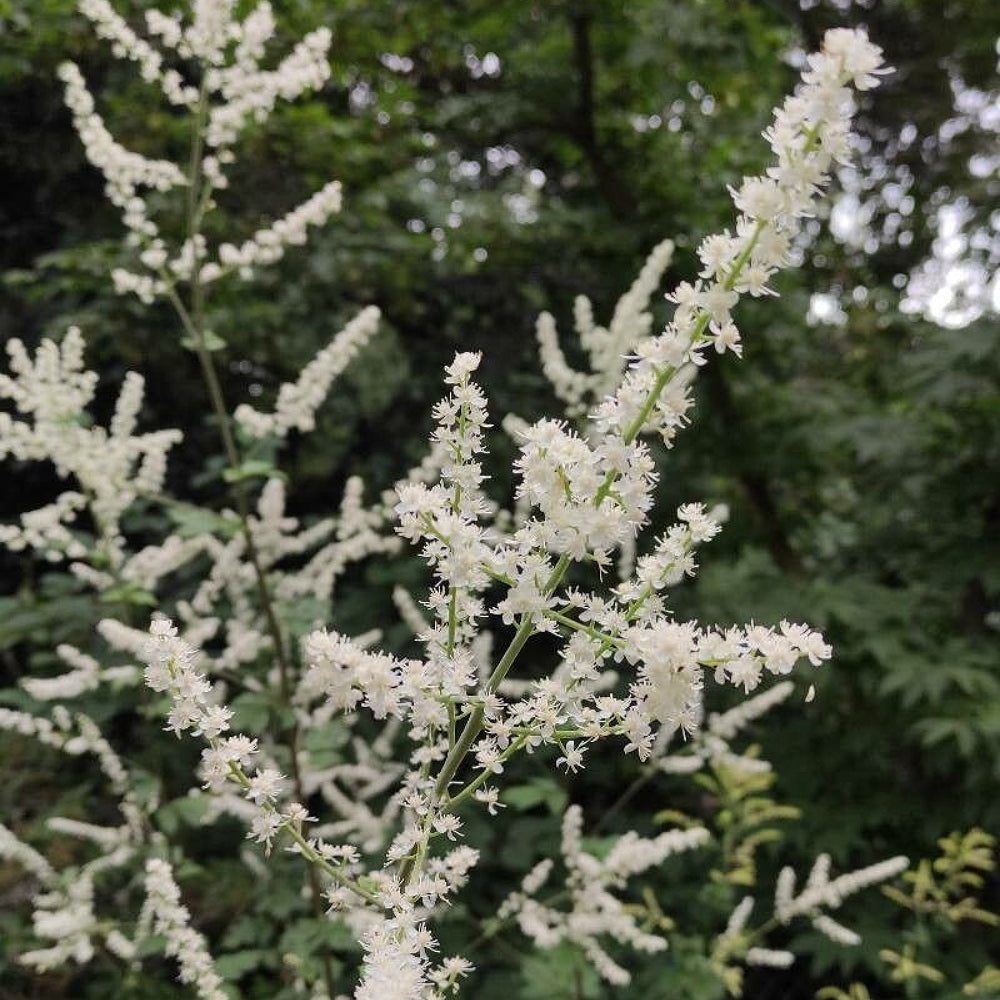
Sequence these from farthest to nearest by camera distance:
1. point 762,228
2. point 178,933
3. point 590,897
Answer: point 590,897
point 178,933
point 762,228

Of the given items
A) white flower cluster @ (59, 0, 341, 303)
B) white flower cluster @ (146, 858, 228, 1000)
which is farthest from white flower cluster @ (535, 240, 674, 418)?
white flower cluster @ (146, 858, 228, 1000)

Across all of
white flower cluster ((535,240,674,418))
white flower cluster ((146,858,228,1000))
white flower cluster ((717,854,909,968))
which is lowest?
white flower cluster ((146,858,228,1000))

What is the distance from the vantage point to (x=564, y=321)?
5004 mm

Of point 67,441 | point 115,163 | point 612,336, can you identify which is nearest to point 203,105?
point 115,163

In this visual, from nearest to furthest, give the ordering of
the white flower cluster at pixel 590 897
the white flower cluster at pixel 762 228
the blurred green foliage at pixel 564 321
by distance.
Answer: the white flower cluster at pixel 762 228
the white flower cluster at pixel 590 897
the blurred green foliage at pixel 564 321

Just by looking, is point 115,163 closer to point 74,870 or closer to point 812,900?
point 74,870

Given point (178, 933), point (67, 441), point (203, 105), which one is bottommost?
point (178, 933)

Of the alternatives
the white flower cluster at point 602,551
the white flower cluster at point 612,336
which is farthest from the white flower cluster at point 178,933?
the white flower cluster at point 612,336

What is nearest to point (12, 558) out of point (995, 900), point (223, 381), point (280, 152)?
point (223, 381)

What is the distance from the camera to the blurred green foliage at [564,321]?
3.85 m

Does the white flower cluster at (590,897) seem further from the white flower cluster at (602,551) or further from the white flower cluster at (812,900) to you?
the white flower cluster at (602,551)

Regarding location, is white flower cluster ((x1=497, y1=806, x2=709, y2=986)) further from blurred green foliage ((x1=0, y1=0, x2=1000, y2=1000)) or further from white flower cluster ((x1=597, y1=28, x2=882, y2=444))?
white flower cluster ((x1=597, y1=28, x2=882, y2=444))

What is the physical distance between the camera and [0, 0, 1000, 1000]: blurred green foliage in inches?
152

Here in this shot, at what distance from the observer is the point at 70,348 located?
8.49 feet
